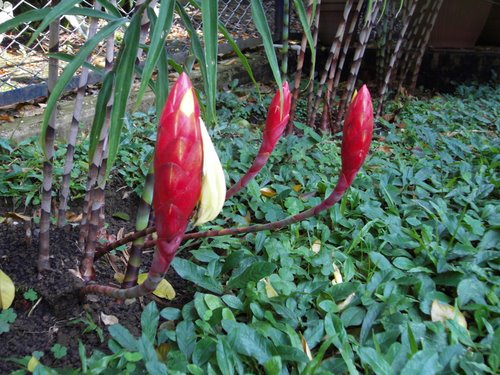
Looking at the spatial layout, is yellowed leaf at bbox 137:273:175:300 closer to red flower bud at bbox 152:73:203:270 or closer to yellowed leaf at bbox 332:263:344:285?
yellowed leaf at bbox 332:263:344:285

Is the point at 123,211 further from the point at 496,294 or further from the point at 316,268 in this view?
the point at 496,294

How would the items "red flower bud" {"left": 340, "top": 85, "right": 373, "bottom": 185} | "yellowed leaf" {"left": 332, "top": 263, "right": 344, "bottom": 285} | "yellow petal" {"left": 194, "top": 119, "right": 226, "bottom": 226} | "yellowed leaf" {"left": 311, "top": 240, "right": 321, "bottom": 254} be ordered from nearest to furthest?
"yellow petal" {"left": 194, "top": 119, "right": 226, "bottom": 226}
"red flower bud" {"left": 340, "top": 85, "right": 373, "bottom": 185}
"yellowed leaf" {"left": 332, "top": 263, "right": 344, "bottom": 285}
"yellowed leaf" {"left": 311, "top": 240, "right": 321, "bottom": 254}

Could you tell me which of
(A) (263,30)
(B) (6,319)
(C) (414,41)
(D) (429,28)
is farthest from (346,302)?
(C) (414,41)

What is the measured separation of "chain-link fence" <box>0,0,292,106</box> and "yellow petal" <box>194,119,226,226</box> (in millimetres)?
1322

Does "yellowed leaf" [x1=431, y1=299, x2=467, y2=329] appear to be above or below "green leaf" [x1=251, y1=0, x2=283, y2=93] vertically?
below

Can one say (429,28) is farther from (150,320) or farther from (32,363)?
(32,363)

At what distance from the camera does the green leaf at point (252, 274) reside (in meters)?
1.48

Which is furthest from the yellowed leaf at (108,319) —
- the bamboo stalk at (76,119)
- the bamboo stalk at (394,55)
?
the bamboo stalk at (394,55)

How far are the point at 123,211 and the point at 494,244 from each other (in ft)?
4.48

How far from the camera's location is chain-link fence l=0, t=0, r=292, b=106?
264 centimetres

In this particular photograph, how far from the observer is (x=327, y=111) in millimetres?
2926

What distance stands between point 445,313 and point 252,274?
1.83 feet

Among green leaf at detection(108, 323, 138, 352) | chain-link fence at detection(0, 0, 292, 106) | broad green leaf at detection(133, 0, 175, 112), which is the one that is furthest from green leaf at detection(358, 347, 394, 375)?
chain-link fence at detection(0, 0, 292, 106)

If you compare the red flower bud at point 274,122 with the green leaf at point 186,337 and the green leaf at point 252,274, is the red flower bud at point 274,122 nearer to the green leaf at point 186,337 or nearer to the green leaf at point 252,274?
the green leaf at point 252,274
